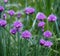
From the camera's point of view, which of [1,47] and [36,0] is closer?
[1,47]

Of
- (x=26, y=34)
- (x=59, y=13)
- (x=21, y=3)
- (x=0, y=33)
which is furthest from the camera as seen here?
(x=21, y=3)

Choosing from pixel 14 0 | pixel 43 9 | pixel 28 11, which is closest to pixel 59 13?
pixel 43 9

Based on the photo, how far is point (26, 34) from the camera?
1.50 m

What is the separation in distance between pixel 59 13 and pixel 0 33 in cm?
148

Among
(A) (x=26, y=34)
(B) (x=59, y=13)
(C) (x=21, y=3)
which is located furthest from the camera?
(C) (x=21, y=3)

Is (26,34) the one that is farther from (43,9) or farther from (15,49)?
(43,9)

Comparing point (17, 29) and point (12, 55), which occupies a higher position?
point (17, 29)

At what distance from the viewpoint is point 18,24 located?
151 cm

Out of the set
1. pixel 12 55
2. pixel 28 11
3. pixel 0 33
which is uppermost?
pixel 28 11

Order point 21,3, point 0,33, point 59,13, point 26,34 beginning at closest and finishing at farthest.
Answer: point 26,34
point 0,33
point 59,13
point 21,3

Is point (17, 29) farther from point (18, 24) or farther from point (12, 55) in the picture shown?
point (12, 55)

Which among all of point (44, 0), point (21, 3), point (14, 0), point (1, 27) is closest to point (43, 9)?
point (44, 0)

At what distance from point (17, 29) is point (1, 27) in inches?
5.2

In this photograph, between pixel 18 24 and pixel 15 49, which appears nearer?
pixel 18 24
